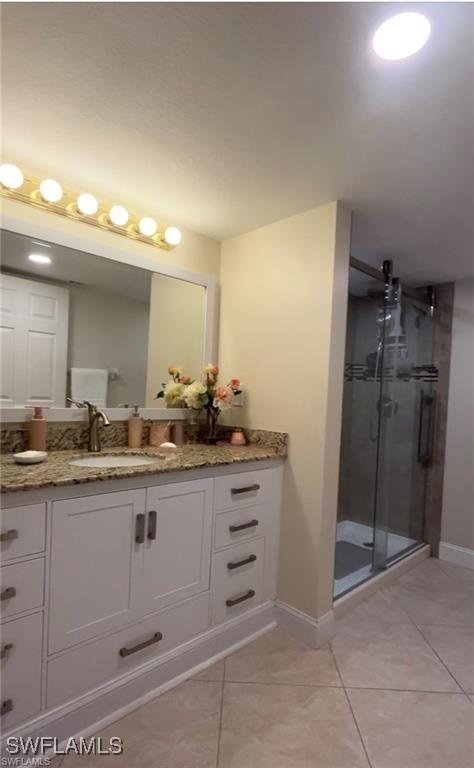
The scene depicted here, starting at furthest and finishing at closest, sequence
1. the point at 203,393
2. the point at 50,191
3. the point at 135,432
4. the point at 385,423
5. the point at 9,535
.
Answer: the point at 385,423, the point at 203,393, the point at 135,432, the point at 50,191, the point at 9,535

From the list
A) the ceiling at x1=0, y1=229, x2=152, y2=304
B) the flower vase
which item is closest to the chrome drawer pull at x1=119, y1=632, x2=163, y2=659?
the flower vase

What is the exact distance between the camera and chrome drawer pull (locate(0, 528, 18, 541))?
1.09 m

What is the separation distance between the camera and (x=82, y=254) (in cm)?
180

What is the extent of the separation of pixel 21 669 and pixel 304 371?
157cm

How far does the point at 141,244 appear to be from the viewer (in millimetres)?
1996

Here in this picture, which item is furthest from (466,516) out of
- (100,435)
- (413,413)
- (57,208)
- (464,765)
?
(57,208)

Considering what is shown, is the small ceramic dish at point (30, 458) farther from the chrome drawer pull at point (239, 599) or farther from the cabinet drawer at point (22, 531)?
the chrome drawer pull at point (239, 599)

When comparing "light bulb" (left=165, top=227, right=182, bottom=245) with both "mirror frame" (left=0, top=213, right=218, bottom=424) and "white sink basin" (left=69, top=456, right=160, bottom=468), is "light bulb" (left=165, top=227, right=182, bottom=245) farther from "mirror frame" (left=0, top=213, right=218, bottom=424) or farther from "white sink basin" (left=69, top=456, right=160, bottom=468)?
"white sink basin" (left=69, top=456, right=160, bottom=468)

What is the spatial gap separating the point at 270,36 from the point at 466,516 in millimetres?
3089

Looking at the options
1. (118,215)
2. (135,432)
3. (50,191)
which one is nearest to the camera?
(50,191)

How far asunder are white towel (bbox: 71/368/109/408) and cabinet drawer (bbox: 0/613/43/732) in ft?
3.11

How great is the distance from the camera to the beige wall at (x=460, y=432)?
2762 millimetres

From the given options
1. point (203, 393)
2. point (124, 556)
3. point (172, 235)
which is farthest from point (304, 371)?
point (124, 556)

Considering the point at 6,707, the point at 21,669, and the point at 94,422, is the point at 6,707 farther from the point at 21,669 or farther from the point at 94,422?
the point at 94,422
